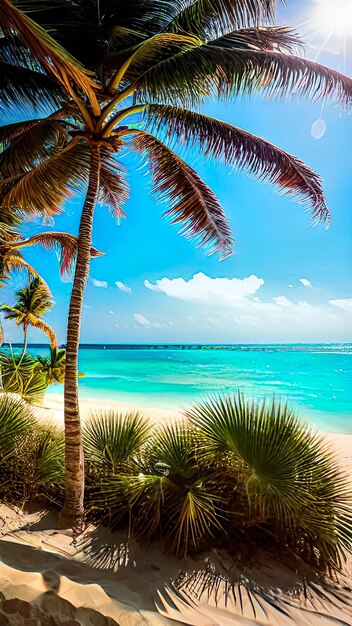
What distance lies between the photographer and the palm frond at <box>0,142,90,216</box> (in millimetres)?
5098

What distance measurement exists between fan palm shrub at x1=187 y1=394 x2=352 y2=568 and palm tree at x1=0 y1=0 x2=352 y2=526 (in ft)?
5.78

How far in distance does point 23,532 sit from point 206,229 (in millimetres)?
5009

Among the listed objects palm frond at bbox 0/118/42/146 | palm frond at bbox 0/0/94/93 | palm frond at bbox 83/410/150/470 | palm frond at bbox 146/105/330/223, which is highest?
palm frond at bbox 0/118/42/146

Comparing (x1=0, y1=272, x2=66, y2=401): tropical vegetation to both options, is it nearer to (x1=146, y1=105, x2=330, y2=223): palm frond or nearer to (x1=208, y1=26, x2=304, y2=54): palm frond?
(x1=146, y1=105, x2=330, y2=223): palm frond

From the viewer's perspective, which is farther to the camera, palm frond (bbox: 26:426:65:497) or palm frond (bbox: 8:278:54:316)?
palm frond (bbox: 8:278:54:316)

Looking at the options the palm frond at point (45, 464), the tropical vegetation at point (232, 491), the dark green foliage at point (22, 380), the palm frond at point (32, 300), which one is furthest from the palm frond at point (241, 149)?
the palm frond at point (32, 300)

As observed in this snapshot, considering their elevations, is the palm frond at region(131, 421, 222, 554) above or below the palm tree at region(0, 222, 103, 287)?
below

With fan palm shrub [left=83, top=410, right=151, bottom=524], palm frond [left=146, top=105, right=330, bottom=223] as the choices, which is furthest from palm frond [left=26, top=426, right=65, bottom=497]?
palm frond [left=146, top=105, right=330, bottom=223]

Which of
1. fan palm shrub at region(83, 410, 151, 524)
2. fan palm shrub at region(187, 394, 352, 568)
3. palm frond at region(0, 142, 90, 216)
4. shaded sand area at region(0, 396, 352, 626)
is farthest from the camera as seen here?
palm frond at region(0, 142, 90, 216)

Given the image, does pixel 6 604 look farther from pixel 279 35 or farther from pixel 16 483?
pixel 279 35

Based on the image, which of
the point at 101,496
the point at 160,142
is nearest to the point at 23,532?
the point at 101,496

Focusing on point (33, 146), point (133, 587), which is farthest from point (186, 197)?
point (133, 587)

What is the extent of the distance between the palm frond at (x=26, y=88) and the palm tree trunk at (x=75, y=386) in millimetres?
1318

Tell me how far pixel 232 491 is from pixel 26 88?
5.87m
